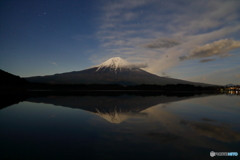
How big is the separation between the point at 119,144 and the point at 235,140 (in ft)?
22.8

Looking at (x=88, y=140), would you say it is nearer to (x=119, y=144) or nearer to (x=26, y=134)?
(x=119, y=144)

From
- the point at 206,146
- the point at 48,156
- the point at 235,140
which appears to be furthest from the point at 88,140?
the point at 235,140

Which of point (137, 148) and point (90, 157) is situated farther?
point (137, 148)

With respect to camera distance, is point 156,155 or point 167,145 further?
point 167,145

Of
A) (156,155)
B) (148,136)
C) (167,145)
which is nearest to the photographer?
(156,155)

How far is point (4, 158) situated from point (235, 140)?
12152 mm

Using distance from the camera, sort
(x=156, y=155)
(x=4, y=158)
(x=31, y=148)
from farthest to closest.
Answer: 1. (x=31, y=148)
2. (x=156, y=155)
3. (x=4, y=158)

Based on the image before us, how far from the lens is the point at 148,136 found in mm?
9977

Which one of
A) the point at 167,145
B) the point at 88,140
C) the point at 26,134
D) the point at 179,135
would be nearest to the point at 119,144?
the point at 88,140

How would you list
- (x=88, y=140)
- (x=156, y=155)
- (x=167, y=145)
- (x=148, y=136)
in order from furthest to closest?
(x=148, y=136), (x=88, y=140), (x=167, y=145), (x=156, y=155)

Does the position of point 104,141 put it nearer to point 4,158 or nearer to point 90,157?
point 90,157

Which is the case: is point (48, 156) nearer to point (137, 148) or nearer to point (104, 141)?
point (104, 141)

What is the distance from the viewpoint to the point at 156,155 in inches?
286

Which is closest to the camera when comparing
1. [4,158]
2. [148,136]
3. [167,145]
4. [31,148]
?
[4,158]
